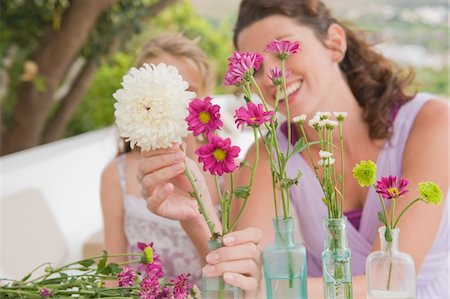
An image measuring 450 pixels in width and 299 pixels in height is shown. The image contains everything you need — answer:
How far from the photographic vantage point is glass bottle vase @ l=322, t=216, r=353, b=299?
125 cm

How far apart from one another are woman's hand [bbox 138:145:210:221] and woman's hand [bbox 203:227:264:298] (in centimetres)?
14

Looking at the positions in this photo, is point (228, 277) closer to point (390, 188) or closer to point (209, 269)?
point (209, 269)

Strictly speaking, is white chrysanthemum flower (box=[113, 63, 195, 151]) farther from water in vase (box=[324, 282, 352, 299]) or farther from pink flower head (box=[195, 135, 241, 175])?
water in vase (box=[324, 282, 352, 299])

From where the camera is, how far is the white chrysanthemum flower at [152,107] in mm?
1196

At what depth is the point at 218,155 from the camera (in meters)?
1.20

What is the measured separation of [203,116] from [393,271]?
0.36 m

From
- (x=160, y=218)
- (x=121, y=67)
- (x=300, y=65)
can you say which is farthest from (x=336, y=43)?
(x=121, y=67)

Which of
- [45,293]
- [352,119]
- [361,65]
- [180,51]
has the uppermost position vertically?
[180,51]

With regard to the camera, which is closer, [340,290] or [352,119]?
[340,290]

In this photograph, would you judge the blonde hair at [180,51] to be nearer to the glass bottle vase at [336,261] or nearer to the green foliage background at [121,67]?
the glass bottle vase at [336,261]

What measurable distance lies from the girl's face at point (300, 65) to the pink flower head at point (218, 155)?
0.60 m

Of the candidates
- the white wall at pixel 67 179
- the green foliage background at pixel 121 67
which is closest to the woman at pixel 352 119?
the white wall at pixel 67 179

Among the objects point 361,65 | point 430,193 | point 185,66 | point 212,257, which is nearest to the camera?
point 430,193

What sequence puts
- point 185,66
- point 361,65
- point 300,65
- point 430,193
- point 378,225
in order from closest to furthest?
point 430,193 → point 300,65 → point 378,225 → point 361,65 → point 185,66
